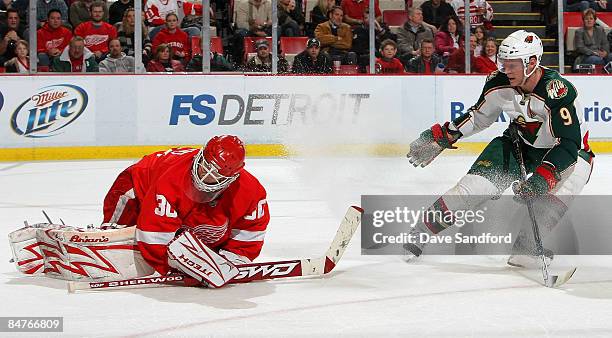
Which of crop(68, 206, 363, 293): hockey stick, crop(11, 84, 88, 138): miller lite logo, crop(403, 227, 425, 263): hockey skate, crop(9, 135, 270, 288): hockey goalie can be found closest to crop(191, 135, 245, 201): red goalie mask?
crop(9, 135, 270, 288): hockey goalie

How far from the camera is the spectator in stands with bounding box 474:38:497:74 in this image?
11148 mm

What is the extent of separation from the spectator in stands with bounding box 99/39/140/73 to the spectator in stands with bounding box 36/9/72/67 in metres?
0.43

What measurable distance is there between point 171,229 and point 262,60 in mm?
6767

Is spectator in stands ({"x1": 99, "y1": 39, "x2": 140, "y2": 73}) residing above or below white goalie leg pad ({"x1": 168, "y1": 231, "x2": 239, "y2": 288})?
above

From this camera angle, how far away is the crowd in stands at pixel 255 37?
10.1 metres

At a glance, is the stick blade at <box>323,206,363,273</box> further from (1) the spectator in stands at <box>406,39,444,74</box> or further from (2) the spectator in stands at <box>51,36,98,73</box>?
(1) the spectator in stands at <box>406,39,444,74</box>

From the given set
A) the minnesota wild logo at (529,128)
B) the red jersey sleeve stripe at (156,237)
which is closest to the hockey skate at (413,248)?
the minnesota wild logo at (529,128)

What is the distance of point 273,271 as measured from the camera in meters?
4.35

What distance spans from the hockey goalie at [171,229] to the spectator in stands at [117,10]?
5.90 metres

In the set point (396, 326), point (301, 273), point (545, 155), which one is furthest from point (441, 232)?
point (396, 326)

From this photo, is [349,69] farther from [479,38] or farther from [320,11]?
[479,38]

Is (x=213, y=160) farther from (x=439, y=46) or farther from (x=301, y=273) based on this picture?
(x=439, y=46)

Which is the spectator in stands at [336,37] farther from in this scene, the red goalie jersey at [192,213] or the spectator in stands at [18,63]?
the red goalie jersey at [192,213]
